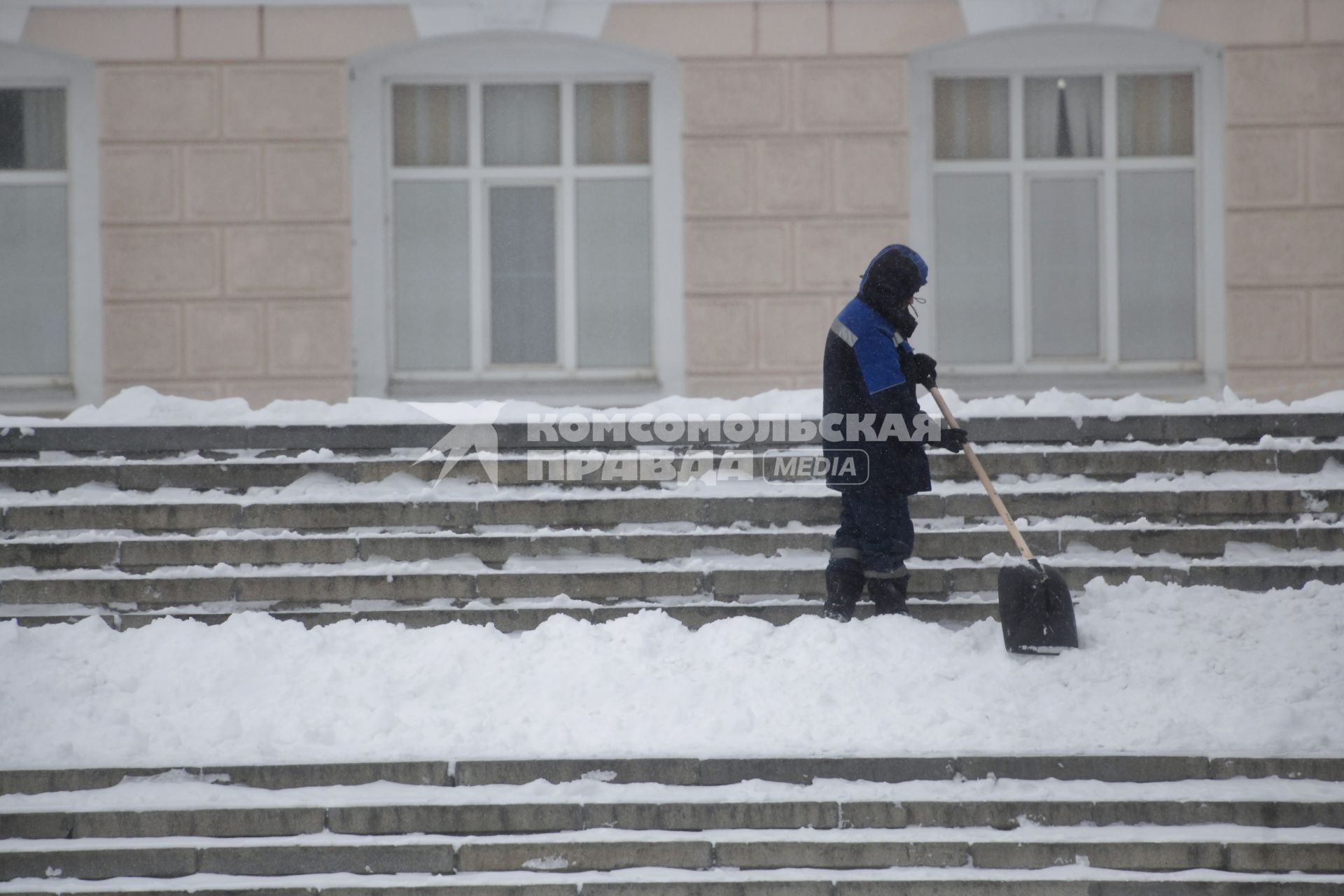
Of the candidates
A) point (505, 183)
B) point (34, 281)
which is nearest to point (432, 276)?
point (505, 183)

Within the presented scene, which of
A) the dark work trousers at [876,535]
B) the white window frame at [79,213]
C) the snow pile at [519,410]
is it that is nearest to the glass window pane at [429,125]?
the white window frame at [79,213]

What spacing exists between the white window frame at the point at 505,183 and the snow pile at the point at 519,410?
176 cm

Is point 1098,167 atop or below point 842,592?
atop

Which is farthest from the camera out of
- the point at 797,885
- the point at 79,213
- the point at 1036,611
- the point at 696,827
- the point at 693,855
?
the point at 79,213

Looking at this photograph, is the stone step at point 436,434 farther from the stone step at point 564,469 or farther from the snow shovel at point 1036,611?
the snow shovel at point 1036,611

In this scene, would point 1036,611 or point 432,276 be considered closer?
point 1036,611

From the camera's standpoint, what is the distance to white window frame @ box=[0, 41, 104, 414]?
8.68 metres

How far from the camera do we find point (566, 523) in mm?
6125

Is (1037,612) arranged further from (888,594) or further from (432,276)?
(432,276)

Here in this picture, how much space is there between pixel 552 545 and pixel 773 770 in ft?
6.19

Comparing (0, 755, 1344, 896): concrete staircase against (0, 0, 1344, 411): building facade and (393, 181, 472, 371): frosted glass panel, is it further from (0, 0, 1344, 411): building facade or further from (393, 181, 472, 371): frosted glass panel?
(393, 181, 472, 371): frosted glass panel

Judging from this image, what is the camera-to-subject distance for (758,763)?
4539mm

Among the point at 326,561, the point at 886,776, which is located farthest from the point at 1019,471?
the point at 326,561

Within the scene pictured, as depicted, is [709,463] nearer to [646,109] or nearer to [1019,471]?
[1019,471]
